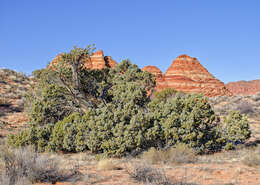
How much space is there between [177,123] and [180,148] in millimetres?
1627

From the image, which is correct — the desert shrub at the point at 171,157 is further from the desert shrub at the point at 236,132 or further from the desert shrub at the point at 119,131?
the desert shrub at the point at 236,132

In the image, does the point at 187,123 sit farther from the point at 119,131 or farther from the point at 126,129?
the point at 119,131

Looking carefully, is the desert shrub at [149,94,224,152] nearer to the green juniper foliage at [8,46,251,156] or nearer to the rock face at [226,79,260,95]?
the green juniper foliage at [8,46,251,156]

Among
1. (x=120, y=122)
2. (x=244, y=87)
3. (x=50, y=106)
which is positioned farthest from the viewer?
(x=244, y=87)

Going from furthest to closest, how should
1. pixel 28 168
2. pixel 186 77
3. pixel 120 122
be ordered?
pixel 186 77, pixel 120 122, pixel 28 168

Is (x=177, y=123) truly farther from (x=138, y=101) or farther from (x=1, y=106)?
(x=1, y=106)

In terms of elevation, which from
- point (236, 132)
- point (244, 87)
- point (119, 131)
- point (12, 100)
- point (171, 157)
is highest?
point (244, 87)

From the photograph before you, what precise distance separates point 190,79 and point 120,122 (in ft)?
147

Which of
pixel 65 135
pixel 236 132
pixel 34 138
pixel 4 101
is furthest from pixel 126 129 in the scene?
pixel 4 101

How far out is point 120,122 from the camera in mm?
9227

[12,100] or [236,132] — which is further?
[12,100]

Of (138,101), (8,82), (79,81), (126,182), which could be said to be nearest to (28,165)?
(126,182)

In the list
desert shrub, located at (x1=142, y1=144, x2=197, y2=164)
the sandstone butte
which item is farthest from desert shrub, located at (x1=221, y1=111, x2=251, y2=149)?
the sandstone butte

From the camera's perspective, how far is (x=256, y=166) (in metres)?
7.18
